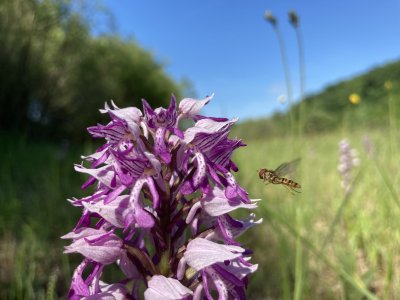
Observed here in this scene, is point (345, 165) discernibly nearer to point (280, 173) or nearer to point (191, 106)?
point (280, 173)

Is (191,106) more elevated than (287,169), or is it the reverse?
(191,106)

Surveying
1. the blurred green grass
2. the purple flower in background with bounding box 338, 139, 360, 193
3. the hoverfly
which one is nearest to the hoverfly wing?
the hoverfly

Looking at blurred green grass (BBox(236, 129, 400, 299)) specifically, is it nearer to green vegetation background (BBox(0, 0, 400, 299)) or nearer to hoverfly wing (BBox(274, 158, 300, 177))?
green vegetation background (BBox(0, 0, 400, 299))

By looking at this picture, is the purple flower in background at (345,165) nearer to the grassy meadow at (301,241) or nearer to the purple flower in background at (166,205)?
the grassy meadow at (301,241)

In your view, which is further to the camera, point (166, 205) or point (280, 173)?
point (280, 173)

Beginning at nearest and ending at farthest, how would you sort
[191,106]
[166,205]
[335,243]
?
[166,205] → [191,106] → [335,243]

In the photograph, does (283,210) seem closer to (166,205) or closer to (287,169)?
(287,169)

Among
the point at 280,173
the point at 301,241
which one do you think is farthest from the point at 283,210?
the point at 280,173

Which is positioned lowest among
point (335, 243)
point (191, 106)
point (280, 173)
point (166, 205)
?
point (335, 243)

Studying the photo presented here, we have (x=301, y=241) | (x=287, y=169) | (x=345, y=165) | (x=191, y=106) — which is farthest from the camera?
(x=345, y=165)

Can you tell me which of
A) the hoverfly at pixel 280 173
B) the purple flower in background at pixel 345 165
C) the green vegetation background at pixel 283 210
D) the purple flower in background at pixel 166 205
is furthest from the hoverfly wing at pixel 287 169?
the purple flower in background at pixel 345 165
